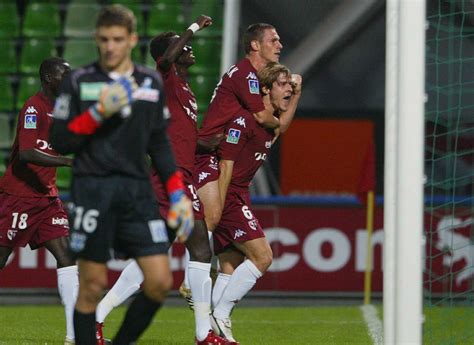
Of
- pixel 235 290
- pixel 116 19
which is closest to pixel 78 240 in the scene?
pixel 116 19

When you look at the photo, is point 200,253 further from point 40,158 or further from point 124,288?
point 40,158

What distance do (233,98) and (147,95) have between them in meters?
2.75

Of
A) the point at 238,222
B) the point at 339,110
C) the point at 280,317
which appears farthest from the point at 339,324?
the point at 339,110

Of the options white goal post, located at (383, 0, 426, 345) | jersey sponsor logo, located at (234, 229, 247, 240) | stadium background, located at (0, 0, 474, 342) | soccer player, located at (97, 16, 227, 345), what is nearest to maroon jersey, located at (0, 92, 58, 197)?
soccer player, located at (97, 16, 227, 345)

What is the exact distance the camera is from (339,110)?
16.1 meters

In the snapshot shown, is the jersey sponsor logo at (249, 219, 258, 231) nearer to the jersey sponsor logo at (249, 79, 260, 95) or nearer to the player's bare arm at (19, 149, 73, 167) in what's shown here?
the jersey sponsor logo at (249, 79, 260, 95)

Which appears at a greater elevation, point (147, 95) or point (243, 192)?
point (147, 95)

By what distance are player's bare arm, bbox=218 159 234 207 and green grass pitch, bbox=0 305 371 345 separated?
1.11m

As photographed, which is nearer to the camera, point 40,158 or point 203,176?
point 40,158

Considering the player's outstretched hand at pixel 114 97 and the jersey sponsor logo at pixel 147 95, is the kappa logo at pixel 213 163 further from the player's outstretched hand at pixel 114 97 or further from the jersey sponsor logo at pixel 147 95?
the player's outstretched hand at pixel 114 97

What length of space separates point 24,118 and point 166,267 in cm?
267

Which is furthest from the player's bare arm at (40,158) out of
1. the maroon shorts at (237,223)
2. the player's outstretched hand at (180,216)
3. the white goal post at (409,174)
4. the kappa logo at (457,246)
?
the kappa logo at (457,246)

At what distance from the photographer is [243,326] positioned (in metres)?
10.4

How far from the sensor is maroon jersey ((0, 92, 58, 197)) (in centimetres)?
850
